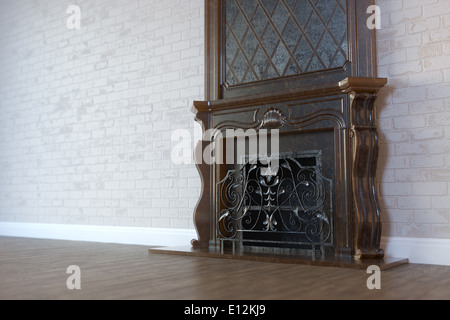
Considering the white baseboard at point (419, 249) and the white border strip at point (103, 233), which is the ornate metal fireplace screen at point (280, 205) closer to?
the white baseboard at point (419, 249)

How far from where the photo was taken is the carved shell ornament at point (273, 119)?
10.8 feet

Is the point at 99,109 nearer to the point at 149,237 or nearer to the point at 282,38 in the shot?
the point at 149,237

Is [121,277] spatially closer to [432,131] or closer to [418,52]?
[432,131]

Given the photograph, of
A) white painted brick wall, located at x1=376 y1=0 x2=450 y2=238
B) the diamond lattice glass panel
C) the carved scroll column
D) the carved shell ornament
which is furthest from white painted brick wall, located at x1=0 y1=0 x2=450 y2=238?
the carved shell ornament

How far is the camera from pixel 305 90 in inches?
124

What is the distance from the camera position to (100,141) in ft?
15.3

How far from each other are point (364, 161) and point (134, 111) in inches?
94.0

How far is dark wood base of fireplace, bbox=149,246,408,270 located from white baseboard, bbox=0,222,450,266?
0.12 meters

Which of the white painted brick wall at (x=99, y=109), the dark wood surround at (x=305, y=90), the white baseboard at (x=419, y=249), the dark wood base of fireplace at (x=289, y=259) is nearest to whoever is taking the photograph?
the dark wood base of fireplace at (x=289, y=259)

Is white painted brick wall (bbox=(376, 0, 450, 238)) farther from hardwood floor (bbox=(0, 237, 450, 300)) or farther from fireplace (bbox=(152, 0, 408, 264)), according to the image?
hardwood floor (bbox=(0, 237, 450, 300))

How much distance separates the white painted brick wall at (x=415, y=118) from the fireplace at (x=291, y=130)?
0.17 metres

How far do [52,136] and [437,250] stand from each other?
13.4ft

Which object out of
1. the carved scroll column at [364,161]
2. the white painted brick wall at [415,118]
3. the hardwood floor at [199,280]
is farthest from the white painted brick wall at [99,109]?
the white painted brick wall at [415,118]
